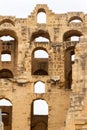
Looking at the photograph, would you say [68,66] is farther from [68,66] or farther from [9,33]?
[9,33]

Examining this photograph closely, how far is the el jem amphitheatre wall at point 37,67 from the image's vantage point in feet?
141

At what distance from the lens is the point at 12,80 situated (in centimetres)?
4444

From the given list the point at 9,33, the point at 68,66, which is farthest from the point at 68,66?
the point at 9,33

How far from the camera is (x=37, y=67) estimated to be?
4919 cm

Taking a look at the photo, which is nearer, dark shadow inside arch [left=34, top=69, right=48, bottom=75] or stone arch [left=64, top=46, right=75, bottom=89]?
stone arch [left=64, top=46, right=75, bottom=89]

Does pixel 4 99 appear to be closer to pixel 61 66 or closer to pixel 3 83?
pixel 3 83

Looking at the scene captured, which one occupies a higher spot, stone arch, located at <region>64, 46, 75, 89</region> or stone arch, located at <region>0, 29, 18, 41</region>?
stone arch, located at <region>0, 29, 18, 41</region>

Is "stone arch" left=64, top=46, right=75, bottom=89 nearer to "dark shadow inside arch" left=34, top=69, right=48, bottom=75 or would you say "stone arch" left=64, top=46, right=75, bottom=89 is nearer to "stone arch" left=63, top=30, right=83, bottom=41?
"stone arch" left=63, top=30, right=83, bottom=41

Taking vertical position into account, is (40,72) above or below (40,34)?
below

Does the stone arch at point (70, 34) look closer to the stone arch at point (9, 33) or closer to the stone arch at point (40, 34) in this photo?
the stone arch at point (40, 34)

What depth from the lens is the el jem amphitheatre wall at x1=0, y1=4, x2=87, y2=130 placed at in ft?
141

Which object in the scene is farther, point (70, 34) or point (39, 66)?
point (70, 34)

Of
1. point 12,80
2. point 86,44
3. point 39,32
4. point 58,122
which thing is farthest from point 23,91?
point 86,44

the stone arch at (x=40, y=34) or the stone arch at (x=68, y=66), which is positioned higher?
the stone arch at (x=40, y=34)
